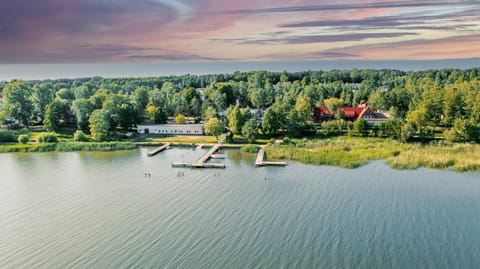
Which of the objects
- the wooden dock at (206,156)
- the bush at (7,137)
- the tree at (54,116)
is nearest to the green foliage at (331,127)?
the wooden dock at (206,156)

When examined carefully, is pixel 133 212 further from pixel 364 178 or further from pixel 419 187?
pixel 419 187

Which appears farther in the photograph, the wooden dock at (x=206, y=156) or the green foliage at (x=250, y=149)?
the green foliage at (x=250, y=149)

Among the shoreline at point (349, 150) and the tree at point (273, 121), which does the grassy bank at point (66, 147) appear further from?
the tree at point (273, 121)

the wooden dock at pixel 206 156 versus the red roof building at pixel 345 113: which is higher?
the red roof building at pixel 345 113

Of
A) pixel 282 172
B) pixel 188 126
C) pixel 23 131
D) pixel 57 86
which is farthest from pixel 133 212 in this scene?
pixel 57 86

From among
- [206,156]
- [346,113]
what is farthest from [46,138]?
[346,113]

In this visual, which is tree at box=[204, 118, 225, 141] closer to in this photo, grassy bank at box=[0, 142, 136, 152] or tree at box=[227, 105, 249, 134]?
tree at box=[227, 105, 249, 134]

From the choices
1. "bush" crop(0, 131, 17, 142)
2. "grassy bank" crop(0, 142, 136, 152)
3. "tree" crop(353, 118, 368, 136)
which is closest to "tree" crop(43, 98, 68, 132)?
"bush" crop(0, 131, 17, 142)
